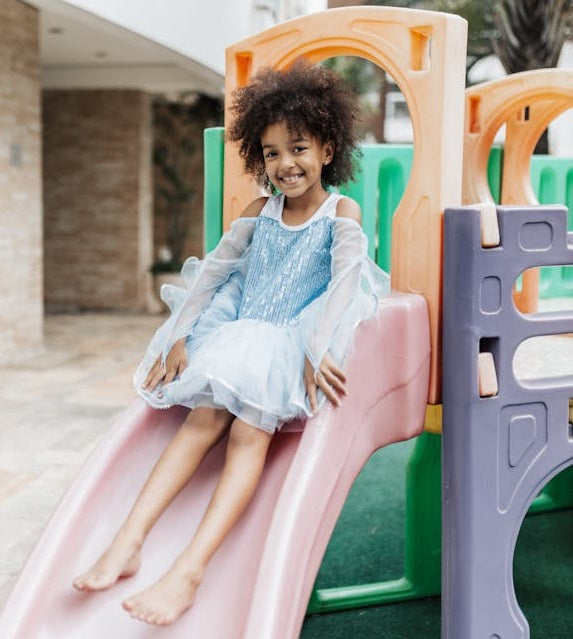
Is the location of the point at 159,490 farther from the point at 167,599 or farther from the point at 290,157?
the point at 290,157

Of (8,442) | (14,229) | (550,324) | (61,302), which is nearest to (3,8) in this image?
(14,229)

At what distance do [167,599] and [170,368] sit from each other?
601mm

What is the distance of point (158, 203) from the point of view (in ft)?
37.9

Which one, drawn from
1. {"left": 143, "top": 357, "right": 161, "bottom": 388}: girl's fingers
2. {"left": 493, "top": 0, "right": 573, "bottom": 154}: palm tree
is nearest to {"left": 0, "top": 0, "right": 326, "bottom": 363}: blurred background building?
{"left": 493, "top": 0, "right": 573, "bottom": 154}: palm tree

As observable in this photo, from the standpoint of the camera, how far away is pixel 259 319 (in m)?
2.08

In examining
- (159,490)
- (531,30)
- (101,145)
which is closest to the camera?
(159,490)

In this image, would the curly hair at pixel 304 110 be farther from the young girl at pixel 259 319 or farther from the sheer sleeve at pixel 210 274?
the sheer sleeve at pixel 210 274

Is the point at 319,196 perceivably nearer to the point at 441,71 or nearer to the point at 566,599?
the point at 441,71

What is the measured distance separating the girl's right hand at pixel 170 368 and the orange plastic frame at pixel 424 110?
570mm

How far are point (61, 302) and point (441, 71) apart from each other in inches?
350

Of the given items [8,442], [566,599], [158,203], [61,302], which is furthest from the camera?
[158,203]

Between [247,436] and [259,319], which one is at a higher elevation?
[259,319]

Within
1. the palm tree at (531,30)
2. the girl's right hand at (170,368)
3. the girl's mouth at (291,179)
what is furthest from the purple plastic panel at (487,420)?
the palm tree at (531,30)

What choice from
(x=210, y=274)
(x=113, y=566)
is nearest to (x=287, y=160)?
(x=210, y=274)
